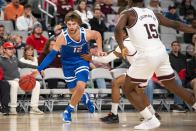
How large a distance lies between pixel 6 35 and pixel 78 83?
4.44m

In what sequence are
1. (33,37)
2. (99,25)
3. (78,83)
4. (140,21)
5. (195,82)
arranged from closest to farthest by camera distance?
1. (140,21)
2. (78,83)
3. (195,82)
4. (33,37)
5. (99,25)

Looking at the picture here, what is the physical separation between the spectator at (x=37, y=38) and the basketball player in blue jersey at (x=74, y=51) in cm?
417

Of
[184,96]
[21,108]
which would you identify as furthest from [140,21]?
[21,108]

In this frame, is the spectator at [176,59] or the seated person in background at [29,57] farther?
the spectator at [176,59]

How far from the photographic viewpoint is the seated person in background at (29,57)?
10577 mm

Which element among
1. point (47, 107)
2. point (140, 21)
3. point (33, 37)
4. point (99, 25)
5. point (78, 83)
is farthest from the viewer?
point (99, 25)

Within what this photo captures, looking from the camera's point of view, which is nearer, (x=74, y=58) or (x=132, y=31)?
(x=132, y=31)

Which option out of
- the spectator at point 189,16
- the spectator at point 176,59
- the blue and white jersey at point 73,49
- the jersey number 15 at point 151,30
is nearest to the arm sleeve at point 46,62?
the blue and white jersey at point 73,49

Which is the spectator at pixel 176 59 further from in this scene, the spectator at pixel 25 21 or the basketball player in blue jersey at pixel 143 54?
the basketball player in blue jersey at pixel 143 54

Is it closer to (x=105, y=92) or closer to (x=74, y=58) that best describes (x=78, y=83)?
(x=74, y=58)

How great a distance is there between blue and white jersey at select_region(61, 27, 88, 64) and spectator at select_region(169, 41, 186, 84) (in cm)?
454

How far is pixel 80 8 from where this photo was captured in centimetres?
1293

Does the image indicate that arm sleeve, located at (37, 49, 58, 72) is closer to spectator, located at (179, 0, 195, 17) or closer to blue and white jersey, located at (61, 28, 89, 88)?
blue and white jersey, located at (61, 28, 89, 88)

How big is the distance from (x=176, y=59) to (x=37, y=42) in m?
3.72
